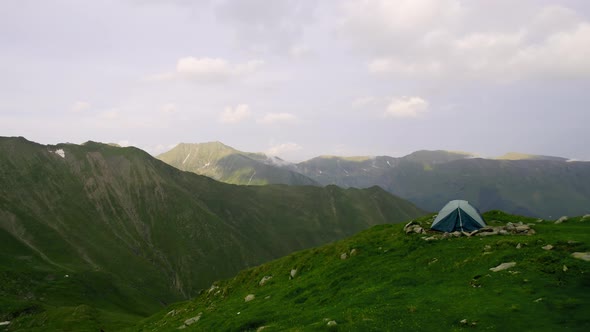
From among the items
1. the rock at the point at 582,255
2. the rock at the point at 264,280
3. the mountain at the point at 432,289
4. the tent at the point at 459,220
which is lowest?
the rock at the point at 264,280

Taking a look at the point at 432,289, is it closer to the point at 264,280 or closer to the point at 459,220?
the point at 459,220

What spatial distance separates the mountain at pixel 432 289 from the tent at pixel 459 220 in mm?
4081

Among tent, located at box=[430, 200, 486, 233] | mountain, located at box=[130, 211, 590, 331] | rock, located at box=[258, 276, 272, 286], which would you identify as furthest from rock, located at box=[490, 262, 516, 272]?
rock, located at box=[258, 276, 272, 286]

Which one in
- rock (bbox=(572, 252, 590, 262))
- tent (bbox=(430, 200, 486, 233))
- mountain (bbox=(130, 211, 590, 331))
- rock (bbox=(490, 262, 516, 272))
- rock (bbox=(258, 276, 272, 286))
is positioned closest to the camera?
mountain (bbox=(130, 211, 590, 331))

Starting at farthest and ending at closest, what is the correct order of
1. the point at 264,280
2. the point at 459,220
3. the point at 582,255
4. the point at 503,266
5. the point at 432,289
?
the point at 264,280
the point at 459,220
the point at 503,266
the point at 432,289
the point at 582,255

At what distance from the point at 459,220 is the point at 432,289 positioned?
648 inches

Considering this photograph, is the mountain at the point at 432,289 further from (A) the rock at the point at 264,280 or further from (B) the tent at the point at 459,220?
(B) the tent at the point at 459,220

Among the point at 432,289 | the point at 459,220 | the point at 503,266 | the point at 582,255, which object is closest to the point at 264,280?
the point at 459,220

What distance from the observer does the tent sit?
4100 cm

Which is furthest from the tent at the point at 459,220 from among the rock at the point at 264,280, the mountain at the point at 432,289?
the rock at the point at 264,280

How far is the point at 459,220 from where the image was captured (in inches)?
1623

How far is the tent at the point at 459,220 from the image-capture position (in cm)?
4100

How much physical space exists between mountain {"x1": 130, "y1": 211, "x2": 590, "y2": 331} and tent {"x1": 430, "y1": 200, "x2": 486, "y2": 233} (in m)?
4.08

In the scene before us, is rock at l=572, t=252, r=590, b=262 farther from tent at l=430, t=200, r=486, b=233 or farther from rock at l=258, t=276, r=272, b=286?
rock at l=258, t=276, r=272, b=286
